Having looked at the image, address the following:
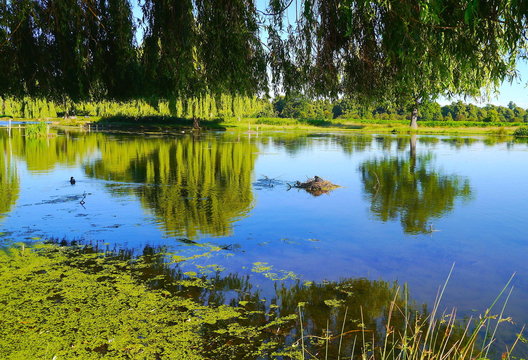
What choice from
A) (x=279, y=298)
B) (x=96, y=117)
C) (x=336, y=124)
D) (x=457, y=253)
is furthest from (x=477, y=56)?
(x=96, y=117)

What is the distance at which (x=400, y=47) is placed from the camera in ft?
15.9

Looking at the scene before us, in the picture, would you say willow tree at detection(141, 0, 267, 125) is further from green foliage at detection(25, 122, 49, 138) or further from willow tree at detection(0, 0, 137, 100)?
green foliage at detection(25, 122, 49, 138)

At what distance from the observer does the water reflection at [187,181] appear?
11.3 metres

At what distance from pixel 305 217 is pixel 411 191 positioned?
588 cm

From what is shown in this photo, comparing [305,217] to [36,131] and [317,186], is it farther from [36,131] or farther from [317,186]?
[36,131]

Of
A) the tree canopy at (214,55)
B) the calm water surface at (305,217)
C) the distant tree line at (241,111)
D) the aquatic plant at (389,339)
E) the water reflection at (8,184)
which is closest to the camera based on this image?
the aquatic plant at (389,339)

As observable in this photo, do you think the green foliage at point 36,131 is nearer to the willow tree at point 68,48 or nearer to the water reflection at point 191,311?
the water reflection at point 191,311

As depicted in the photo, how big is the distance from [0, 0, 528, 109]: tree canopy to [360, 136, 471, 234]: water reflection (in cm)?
562

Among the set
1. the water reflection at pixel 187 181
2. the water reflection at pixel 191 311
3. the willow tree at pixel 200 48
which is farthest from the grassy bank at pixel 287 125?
the willow tree at pixel 200 48

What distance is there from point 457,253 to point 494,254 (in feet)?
2.31

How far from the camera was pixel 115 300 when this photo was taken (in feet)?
19.8

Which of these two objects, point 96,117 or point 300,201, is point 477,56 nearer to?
point 300,201

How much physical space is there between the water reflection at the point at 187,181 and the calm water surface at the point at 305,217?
5 centimetres

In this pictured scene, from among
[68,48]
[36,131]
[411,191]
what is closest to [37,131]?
[36,131]
